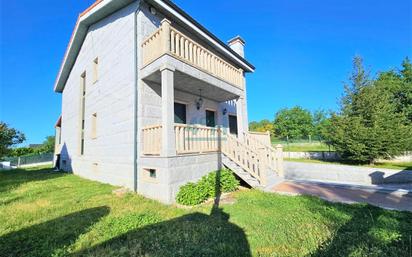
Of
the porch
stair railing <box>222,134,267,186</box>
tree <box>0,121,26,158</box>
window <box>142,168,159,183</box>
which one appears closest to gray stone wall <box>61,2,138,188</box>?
window <box>142,168,159,183</box>

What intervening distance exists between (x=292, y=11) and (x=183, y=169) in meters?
12.6

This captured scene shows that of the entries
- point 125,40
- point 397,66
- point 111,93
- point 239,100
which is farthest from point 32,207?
point 397,66

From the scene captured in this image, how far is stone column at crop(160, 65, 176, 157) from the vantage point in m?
5.22

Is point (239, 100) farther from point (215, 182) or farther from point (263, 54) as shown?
point (263, 54)

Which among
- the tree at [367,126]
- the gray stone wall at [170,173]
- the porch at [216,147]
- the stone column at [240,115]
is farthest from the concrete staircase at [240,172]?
the tree at [367,126]

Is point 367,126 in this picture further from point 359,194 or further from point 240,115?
point 359,194

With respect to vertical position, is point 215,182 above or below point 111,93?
below

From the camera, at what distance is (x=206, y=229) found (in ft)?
11.4

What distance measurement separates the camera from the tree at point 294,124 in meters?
54.3

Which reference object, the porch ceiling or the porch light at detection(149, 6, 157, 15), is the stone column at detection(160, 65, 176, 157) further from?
the porch light at detection(149, 6, 157, 15)

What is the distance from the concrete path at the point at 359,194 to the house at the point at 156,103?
1080 mm

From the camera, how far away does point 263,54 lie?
21375 mm

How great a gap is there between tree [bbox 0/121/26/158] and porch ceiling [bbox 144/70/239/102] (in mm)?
13554

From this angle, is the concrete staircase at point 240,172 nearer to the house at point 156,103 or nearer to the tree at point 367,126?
the house at point 156,103
